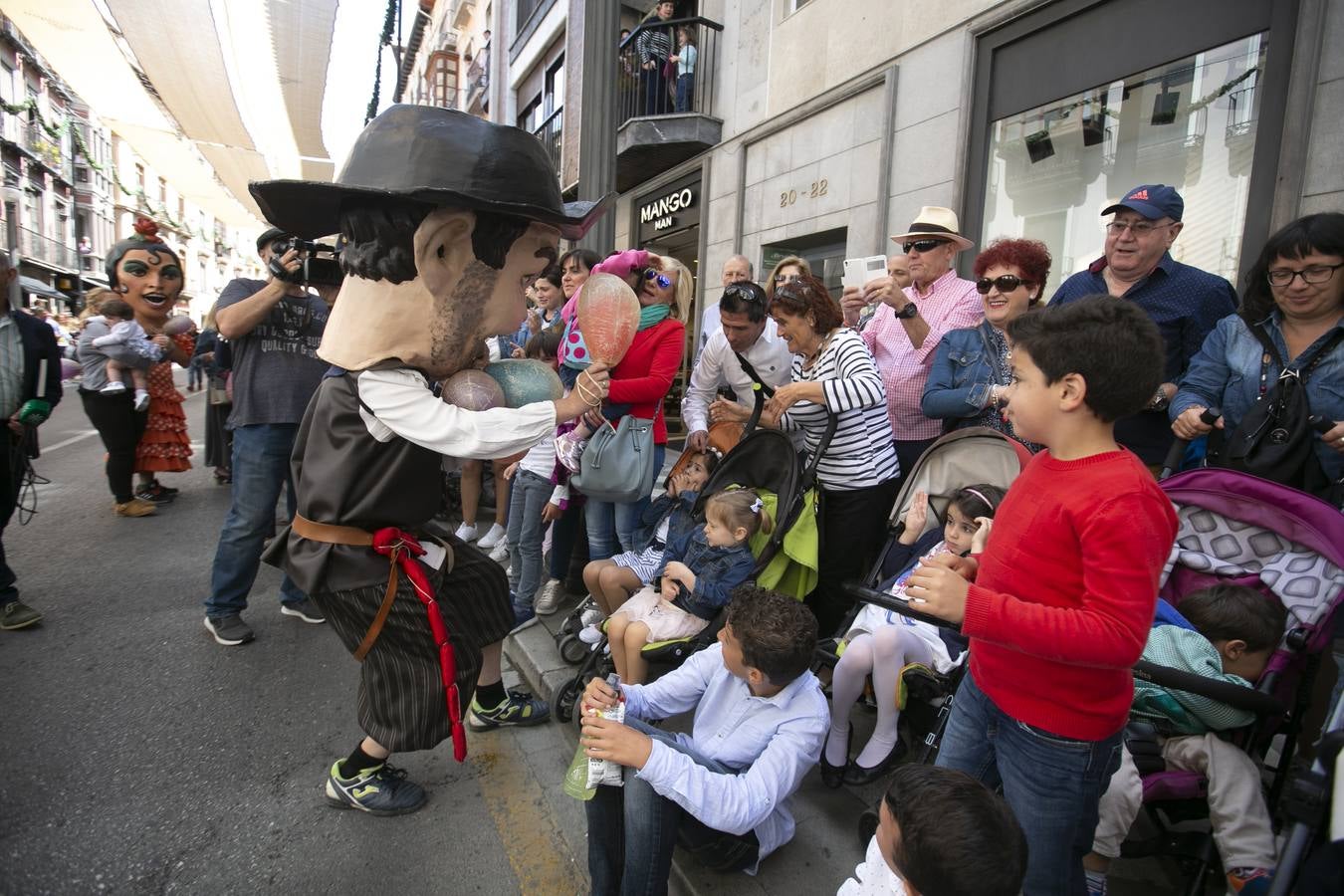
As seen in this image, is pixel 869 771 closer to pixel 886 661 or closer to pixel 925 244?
pixel 886 661

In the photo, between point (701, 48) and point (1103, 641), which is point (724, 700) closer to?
point (1103, 641)

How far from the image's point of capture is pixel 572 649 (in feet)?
10.9

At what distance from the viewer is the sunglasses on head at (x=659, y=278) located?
346cm

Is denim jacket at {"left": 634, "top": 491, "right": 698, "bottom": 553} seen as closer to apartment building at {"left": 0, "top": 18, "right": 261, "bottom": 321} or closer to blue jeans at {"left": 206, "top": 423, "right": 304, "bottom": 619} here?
blue jeans at {"left": 206, "top": 423, "right": 304, "bottom": 619}

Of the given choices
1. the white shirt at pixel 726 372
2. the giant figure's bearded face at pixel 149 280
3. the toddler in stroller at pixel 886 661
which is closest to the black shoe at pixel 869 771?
the toddler in stroller at pixel 886 661

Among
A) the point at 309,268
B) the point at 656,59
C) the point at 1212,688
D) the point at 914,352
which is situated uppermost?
the point at 656,59

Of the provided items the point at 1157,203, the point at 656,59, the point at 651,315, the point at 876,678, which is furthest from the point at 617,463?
the point at 656,59

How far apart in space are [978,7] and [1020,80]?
28.2 inches

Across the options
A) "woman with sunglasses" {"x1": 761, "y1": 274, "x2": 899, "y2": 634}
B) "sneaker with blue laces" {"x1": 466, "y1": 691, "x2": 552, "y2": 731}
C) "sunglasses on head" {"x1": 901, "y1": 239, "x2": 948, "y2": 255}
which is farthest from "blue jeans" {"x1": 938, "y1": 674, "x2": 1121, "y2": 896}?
→ "sunglasses on head" {"x1": 901, "y1": 239, "x2": 948, "y2": 255}

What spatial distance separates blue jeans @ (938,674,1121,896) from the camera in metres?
1.51

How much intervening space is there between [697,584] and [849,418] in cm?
99

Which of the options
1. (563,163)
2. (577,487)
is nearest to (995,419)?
(577,487)

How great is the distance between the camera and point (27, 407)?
363 cm

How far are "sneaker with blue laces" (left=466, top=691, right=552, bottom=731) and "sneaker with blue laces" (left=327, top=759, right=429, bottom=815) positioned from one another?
1.51 feet
